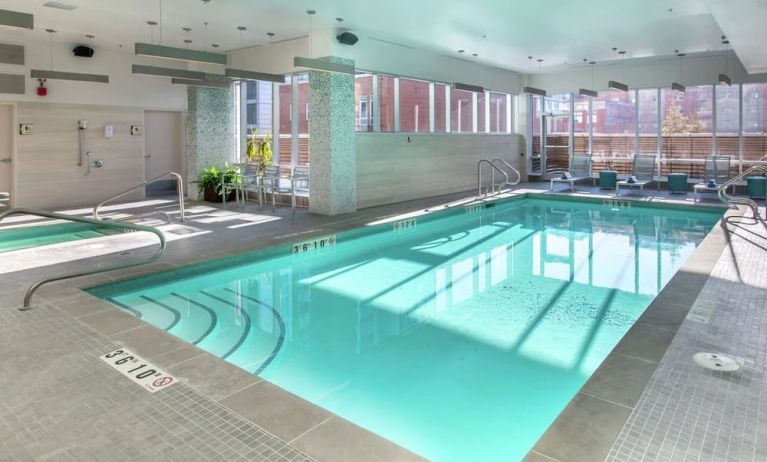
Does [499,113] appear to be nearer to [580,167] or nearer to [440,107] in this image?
[580,167]

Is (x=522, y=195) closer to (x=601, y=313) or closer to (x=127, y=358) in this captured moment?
(x=601, y=313)

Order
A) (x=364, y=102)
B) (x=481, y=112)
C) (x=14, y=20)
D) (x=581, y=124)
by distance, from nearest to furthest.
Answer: (x=14, y=20) → (x=364, y=102) → (x=481, y=112) → (x=581, y=124)

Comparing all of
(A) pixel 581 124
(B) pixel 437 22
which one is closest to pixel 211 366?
(B) pixel 437 22

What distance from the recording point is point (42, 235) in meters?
7.56

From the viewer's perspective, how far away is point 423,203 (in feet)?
34.5

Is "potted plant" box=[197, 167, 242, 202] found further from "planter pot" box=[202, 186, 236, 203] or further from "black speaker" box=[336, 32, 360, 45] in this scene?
"black speaker" box=[336, 32, 360, 45]

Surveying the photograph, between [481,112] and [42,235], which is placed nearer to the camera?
[42,235]

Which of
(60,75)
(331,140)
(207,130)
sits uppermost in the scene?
(60,75)

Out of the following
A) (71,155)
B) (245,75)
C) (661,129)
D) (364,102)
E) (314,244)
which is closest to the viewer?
(314,244)

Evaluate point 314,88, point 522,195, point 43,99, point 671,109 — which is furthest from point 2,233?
point 671,109

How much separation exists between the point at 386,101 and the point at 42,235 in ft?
20.1

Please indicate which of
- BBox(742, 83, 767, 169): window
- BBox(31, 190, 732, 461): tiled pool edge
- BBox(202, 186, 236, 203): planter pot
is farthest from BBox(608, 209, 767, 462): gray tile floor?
BBox(742, 83, 767, 169): window

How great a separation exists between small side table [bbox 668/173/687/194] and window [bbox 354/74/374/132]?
667cm

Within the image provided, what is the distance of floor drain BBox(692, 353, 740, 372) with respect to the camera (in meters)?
2.98
